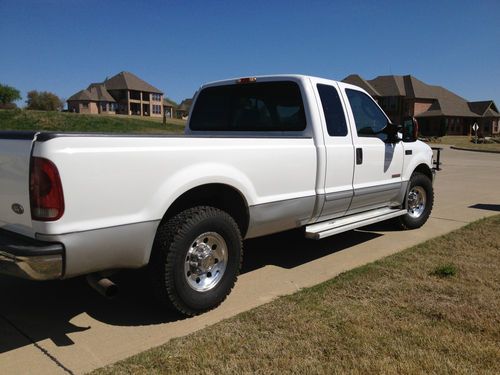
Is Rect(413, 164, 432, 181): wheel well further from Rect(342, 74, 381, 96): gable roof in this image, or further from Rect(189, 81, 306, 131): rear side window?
Rect(342, 74, 381, 96): gable roof

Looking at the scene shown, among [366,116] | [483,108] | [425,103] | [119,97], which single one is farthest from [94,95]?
[366,116]

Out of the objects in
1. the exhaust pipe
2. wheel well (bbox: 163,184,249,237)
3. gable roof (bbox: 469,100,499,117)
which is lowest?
the exhaust pipe

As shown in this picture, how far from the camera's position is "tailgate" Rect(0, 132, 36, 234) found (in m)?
3.01

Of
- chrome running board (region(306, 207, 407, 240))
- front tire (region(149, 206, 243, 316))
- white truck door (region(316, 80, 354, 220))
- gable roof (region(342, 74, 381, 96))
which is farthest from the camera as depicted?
gable roof (region(342, 74, 381, 96))

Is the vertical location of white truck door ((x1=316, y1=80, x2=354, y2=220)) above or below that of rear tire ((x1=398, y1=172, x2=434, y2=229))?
above

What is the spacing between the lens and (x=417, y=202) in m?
7.13

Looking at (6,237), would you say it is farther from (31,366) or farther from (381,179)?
(381,179)

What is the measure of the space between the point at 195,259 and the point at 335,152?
201 centimetres

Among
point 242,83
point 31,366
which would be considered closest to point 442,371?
point 31,366

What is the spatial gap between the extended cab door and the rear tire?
582 mm

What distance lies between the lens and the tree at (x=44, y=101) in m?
107

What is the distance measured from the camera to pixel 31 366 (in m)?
3.09

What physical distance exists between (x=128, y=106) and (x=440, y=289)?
98482mm

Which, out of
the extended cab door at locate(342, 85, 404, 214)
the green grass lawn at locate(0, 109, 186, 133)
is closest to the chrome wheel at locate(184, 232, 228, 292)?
the extended cab door at locate(342, 85, 404, 214)
